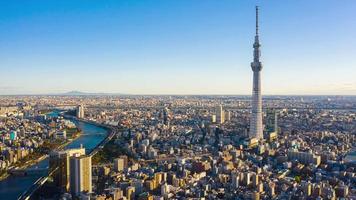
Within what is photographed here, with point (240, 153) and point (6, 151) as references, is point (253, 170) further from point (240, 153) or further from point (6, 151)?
point (6, 151)

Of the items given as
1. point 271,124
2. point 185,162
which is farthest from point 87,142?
point 271,124

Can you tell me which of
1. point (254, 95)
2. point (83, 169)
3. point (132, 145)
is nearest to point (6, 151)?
point (132, 145)

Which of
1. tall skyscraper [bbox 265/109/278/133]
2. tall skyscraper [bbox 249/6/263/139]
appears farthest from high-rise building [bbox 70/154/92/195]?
tall skyscraper [bbox 265/109/278/133]

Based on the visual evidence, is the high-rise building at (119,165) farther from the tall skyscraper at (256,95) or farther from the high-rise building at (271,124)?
the high-rise building at (271,124)

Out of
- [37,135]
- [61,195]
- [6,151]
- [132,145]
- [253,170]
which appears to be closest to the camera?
[61,195]

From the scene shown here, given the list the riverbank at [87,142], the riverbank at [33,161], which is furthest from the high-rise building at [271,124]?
the riverbank at [33,161]

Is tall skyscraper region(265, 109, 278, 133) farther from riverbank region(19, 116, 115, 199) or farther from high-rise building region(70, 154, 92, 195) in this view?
high-rise building region(70, 154, 92, 195)

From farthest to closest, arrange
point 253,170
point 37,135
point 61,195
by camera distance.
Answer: point 37,135
point 253,170
point 61,195

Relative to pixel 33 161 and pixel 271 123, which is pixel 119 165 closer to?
pixel 33 161
